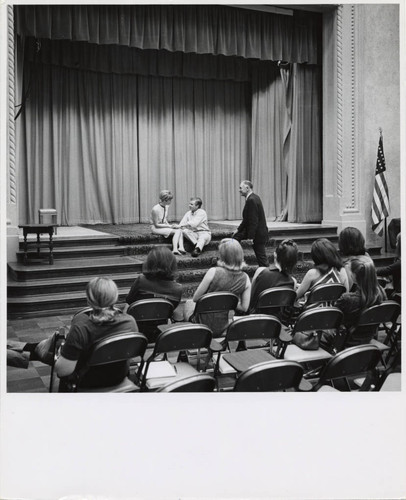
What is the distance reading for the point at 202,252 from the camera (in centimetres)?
820

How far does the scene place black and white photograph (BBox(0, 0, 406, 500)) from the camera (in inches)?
132

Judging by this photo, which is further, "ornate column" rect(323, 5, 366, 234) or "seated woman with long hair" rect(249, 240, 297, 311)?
"ornate column" rect(323, 5, 366, 234)

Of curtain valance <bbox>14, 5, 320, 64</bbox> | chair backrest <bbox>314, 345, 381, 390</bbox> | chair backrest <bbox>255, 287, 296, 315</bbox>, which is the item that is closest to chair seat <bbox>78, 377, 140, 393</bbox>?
chair backrest <bbox>314, 345, 381, 390</bbox>

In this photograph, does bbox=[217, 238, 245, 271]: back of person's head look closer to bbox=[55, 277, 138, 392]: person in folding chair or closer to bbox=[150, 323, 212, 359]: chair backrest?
bbox=[150, 323, 212, 359]: chair backrest

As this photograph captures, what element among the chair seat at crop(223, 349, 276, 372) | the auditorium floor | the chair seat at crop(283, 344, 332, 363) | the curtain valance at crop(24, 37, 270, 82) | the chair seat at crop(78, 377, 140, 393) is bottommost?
the auditorium floor

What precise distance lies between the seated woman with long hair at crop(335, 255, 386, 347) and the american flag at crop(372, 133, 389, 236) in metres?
5.44

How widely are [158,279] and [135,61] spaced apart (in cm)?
712

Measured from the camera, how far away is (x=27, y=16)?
743 centimetres

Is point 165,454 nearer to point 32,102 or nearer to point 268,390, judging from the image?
point 268,390

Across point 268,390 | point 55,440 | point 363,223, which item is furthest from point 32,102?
point 268,390

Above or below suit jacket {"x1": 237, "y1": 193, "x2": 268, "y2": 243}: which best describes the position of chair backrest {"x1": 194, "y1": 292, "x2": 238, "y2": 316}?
below

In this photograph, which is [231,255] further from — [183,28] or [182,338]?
[183,28]

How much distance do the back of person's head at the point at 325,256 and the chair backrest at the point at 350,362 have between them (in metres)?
1.51

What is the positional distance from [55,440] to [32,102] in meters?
8.14
